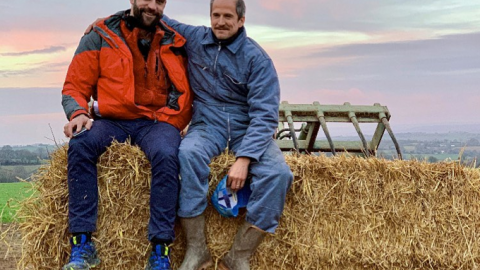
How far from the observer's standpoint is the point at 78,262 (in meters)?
3.27

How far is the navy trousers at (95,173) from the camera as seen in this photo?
3.20 meters

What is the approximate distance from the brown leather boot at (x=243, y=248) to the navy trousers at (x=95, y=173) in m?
0.44

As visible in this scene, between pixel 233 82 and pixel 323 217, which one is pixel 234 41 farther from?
pixel 323 217

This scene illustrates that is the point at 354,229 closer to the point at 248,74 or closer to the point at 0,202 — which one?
the point at 248,74

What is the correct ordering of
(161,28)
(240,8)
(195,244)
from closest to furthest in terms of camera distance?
(195,244) < (240,8) < (161,28)

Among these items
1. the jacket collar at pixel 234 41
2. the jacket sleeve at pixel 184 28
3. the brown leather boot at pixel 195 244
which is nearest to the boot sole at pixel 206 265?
the brown leather boot at pixel 195 244

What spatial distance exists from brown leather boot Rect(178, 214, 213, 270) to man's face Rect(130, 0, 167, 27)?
1.27 m

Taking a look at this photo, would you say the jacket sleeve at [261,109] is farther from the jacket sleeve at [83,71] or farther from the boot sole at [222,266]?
the jacket sleeve at [83,71]

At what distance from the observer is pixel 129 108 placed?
11.4 feet

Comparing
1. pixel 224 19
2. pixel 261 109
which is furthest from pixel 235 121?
pixel 224 19

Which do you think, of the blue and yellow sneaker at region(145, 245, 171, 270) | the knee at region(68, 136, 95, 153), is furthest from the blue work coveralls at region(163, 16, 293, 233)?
the knee at region(68, 136, 95, 153)

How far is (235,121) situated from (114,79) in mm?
786

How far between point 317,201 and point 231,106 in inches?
33.2

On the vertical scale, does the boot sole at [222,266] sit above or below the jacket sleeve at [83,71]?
below
